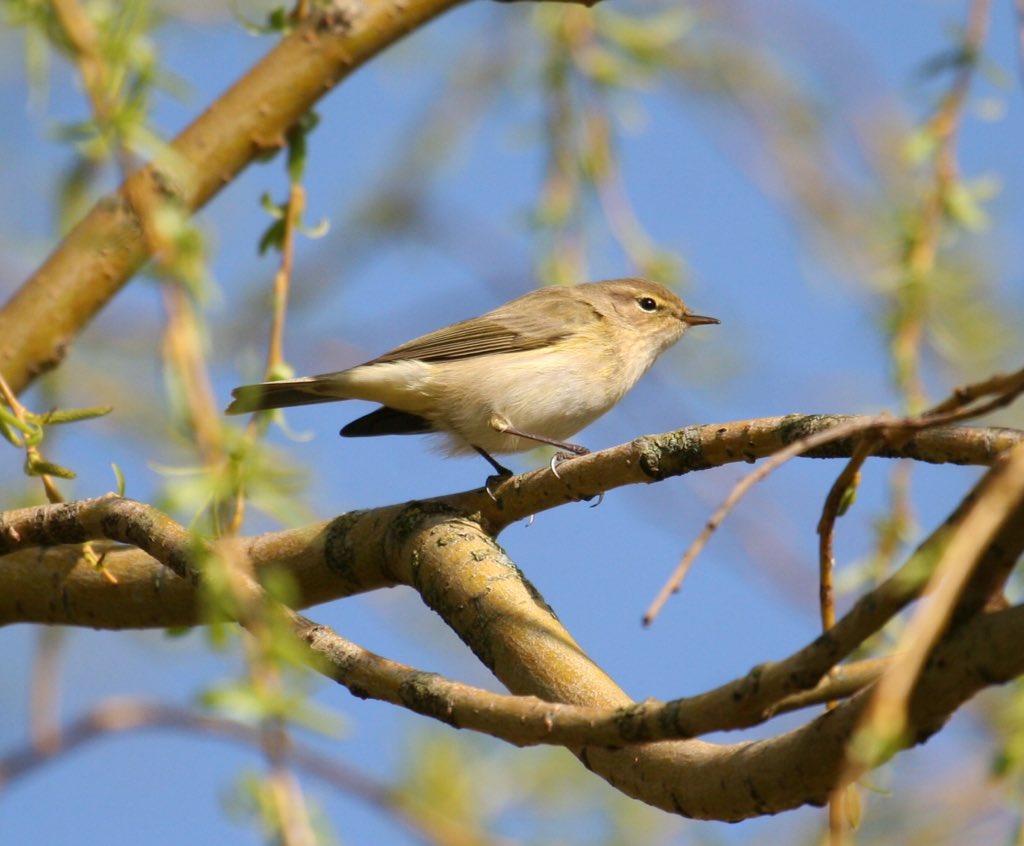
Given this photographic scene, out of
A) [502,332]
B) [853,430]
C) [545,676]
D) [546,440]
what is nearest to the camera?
[853,430]

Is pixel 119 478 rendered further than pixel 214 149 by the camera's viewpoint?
No

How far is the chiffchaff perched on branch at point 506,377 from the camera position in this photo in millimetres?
4926

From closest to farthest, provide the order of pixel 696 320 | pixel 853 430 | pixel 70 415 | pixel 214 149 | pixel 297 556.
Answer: pixel 853 430 < pixel 70 415 < pixel 297 556 < pixel 214 149 < pixel 696 320

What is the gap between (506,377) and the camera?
16.4 feet

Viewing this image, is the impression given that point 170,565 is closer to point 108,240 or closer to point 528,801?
point 108,240

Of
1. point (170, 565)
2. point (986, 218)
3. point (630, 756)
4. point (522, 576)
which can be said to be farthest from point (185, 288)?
point (986, 218)

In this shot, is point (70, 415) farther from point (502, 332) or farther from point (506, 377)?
point (502, 332)

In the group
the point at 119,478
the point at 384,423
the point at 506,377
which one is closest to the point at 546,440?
the point at 506,377

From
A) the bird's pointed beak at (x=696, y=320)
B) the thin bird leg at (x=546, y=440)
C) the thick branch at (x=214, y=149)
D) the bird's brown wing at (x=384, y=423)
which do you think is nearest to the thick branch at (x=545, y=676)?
the thick branch at (x=214, y=149)

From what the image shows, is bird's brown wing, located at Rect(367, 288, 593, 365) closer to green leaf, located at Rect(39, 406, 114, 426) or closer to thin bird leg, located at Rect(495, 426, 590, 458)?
thin bird leg, located at Rect(495, 426, 590, 458)

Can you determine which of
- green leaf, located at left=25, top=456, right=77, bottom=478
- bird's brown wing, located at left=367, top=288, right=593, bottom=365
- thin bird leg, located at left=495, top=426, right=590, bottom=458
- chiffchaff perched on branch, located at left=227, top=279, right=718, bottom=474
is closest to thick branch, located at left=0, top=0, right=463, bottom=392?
green leaf, located at left=25, top=456, right=77, bottom=478

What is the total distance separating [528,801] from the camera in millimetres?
4707

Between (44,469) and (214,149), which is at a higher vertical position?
(214,149)

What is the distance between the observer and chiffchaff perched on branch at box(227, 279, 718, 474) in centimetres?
493
